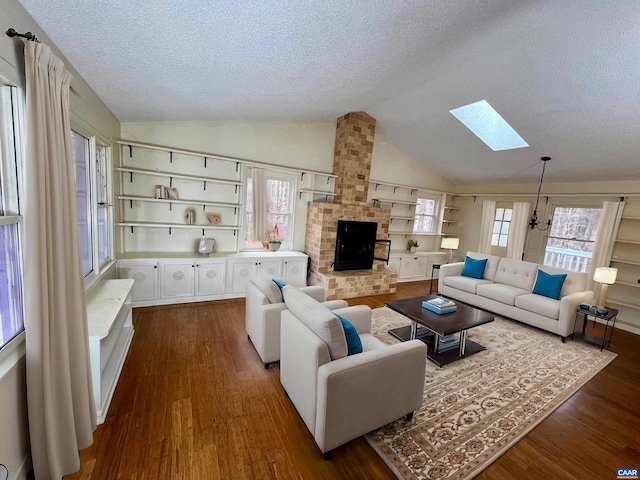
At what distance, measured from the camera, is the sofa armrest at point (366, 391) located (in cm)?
163

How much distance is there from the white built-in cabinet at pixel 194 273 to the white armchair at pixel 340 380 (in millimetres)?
1740

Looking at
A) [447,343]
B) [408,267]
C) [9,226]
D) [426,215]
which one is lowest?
[447,343]

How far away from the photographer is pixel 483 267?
4.95 metres

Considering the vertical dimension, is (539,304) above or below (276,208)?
below

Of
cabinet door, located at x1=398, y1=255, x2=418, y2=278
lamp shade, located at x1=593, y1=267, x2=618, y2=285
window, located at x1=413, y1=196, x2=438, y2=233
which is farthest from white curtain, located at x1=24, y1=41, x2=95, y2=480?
window, located at x1=413, y1=196, x2=438, y2=233

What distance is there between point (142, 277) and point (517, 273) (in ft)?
18.6

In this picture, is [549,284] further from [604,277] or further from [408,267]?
[408,267]

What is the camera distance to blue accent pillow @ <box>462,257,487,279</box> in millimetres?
4949

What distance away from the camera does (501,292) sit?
4273mm

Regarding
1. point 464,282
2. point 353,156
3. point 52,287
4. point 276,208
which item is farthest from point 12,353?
point 464,282

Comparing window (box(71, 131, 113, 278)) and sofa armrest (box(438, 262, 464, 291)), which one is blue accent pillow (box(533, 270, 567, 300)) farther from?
window (box(71, 131, 113, 278))

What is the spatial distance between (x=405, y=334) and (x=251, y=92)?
10.9 ft

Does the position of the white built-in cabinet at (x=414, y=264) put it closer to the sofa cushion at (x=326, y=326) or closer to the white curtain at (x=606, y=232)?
the white curtain at (x=606, y=232)

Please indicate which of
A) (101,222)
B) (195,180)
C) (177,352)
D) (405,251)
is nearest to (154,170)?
(195,180)
